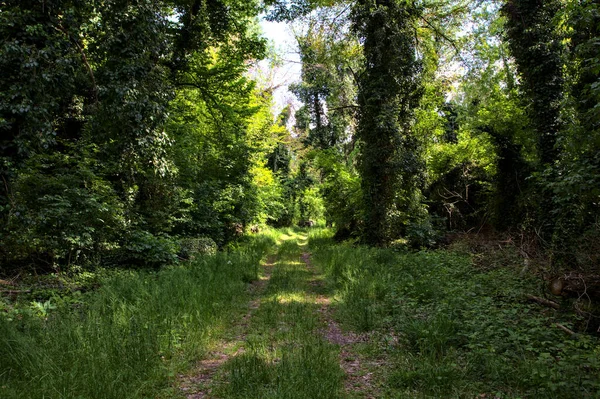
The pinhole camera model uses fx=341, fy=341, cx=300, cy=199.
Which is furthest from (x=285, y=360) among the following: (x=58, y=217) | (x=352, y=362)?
(x=58, y=217)

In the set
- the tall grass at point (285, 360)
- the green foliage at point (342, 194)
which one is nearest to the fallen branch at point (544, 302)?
the tall grass at point (285, 360)

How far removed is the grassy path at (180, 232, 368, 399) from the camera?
3406 mm

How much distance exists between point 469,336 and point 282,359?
232 centimetres

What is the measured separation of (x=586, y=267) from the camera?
15.4 ft

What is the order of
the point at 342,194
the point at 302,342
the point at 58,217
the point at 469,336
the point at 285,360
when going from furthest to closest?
1. the point at 342,194
2. the point at 58,217
3. the point at 302,342
4. the point at 469,336
5. the point at 285,360

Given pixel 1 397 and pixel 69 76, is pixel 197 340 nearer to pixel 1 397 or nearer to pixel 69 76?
pixel 1 397

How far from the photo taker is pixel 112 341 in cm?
377

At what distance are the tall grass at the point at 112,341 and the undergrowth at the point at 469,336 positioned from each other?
2452 mm

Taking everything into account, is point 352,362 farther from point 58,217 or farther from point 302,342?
point 58,217

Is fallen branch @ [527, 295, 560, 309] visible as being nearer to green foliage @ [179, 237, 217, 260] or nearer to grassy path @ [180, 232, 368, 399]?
grassy path @ [180, 232, 368, 399]

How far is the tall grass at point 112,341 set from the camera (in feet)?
10.3

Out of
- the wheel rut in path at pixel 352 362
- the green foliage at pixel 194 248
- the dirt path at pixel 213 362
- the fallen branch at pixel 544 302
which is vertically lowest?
the wheel rut in path at pixel 352 362

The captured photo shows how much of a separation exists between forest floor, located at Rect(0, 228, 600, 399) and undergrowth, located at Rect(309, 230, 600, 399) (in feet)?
0.06

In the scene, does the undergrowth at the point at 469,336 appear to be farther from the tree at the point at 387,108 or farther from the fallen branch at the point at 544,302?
the tree at the point at 387,108
